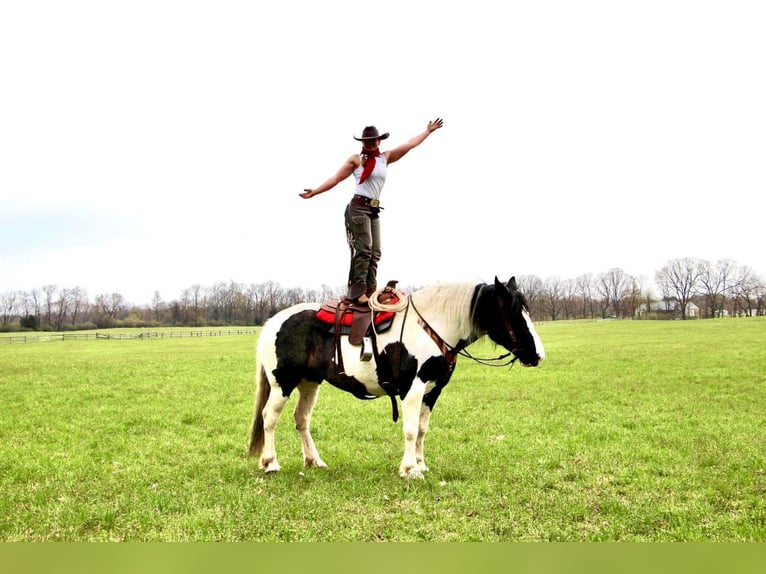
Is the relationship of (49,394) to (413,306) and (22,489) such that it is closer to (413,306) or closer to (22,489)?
(22,489)

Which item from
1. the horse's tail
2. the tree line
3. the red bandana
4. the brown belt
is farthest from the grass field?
the tree line

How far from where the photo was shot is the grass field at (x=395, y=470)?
504cm

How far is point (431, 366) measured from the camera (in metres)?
6.60

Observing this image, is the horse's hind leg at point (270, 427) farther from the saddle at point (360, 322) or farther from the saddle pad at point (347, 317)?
the saddle pad at point (347, 317)

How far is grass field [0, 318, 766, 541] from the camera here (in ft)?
16.5

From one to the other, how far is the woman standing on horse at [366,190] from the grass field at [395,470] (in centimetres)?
200

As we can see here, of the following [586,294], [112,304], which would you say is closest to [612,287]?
[586,294]

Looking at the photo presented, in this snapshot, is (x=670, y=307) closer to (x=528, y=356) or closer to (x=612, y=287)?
(x=612, y=287)

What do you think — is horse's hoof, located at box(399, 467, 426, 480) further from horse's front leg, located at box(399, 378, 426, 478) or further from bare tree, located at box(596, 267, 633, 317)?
bare tree, located at box(596, 267, 633, 317)

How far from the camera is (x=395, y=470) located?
719 centimetres

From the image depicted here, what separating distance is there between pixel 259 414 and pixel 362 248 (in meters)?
2.93

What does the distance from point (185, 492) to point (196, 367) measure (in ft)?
59.4

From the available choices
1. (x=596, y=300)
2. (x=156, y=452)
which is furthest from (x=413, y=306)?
(x=596, y=300)

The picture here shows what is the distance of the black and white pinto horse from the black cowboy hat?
2.09m
